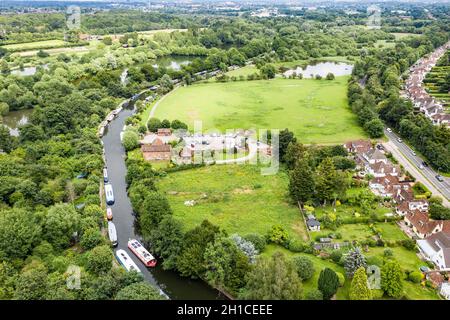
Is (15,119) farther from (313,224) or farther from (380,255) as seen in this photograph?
(380,255)

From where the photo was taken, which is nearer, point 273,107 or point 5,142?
point 5,142

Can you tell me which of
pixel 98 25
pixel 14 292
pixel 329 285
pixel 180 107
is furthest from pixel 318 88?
pixel 98 25

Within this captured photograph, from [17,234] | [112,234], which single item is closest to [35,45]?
[112,234]

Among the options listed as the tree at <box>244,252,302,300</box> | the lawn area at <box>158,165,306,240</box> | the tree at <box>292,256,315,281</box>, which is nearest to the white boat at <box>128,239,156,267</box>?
the lawn area at <box>158,165,306,240</box>

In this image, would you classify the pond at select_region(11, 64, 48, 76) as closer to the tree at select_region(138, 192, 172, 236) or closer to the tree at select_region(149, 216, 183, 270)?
the tree at select_region(138, 192, 172, 236)

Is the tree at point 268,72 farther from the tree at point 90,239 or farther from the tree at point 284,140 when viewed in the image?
the tree at point 90,239

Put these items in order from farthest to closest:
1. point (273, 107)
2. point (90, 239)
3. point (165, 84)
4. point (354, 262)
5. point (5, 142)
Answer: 1. point (165, 84)
2. point (273, 107)
3. point (5, 142)
4. point (90, 239)
5. point (354, 262)

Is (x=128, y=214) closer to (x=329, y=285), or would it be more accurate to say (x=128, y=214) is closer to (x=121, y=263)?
(x=121, y=263)
